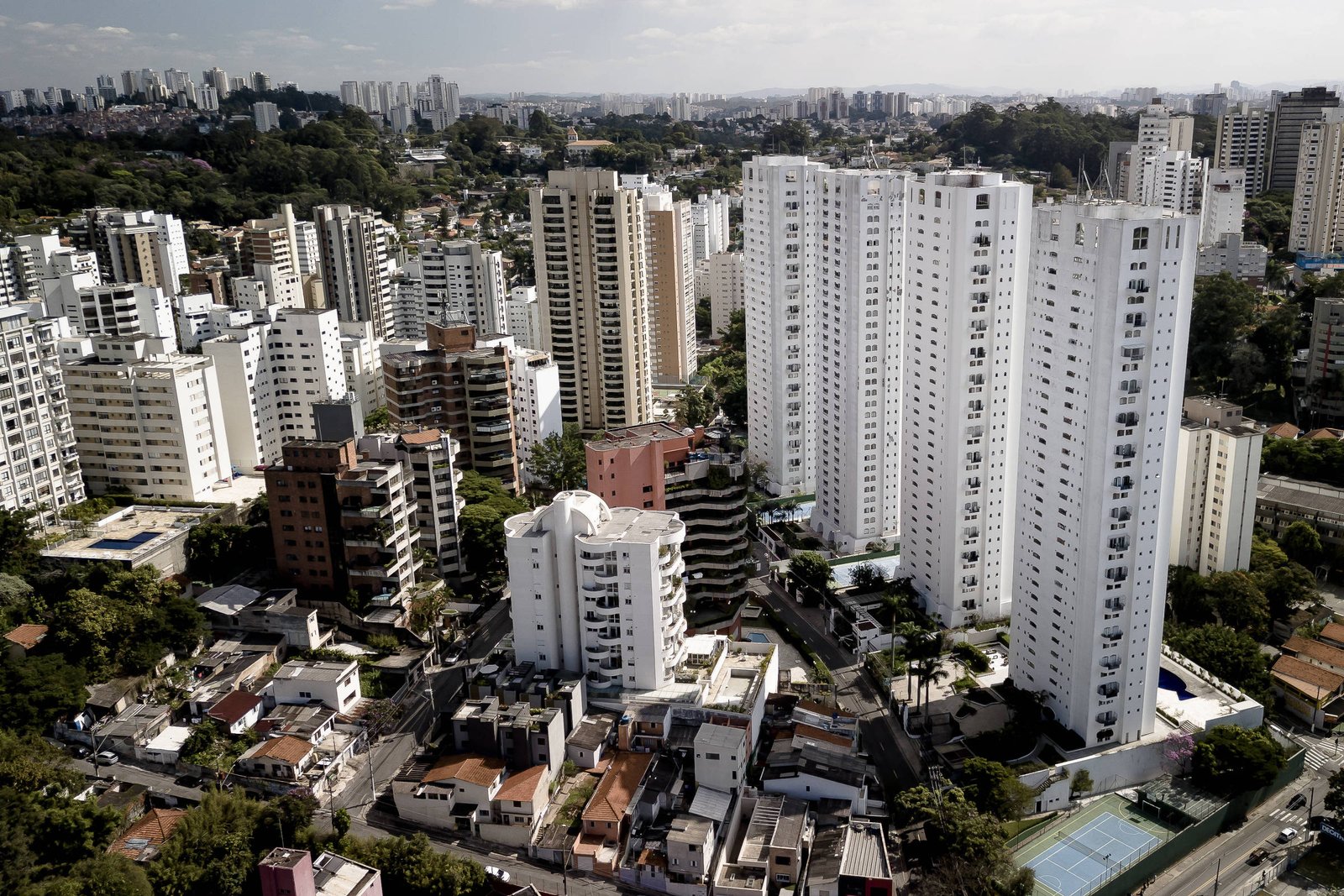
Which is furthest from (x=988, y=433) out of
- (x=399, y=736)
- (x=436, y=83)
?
(x=436, y=83)

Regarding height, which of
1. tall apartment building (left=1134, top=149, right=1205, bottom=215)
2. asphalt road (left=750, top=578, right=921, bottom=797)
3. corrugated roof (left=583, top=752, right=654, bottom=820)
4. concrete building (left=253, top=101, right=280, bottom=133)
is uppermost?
concrete building (left=253, top=101, right=280, bottom=133)

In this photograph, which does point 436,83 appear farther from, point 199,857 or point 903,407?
point 199,857

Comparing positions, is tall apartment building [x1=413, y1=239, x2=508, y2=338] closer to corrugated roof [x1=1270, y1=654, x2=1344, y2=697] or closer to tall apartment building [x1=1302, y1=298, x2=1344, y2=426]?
corrugated roof [x1=1270, y1=654, x2=1344, y2=697]

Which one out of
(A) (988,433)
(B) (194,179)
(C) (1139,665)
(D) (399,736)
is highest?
(B) (194,179)

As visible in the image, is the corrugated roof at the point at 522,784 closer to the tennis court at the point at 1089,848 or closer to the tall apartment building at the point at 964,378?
the tennis court at the point at 1089,848

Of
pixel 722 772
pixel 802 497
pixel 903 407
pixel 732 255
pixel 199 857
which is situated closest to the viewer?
pixel 199 857

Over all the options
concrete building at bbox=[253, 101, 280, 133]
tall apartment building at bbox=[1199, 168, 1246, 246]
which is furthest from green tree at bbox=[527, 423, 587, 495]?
concrete building at bbox=[253, 101, 280, 133]

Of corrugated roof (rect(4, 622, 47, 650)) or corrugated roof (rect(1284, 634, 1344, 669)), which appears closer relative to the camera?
corrugated roof (rect(4, 622, 47, 650))
